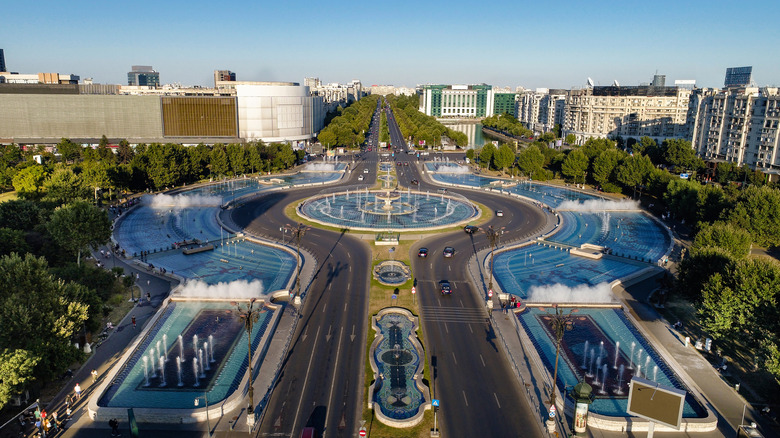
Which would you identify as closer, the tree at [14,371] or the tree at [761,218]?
the tree at [14,371]

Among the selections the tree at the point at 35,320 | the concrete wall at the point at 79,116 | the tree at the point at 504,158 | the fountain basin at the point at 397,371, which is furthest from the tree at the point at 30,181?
the tree at the point at 504,158

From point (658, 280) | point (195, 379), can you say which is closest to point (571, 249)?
point (658, 280)

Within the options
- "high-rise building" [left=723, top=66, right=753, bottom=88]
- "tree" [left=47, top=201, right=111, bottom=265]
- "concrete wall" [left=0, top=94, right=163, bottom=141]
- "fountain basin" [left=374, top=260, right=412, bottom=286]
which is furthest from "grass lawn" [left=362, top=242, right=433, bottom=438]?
"high-rise building" [left=723, top=66, right=753, bottom=88]

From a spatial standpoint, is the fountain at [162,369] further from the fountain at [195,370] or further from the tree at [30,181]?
the tree at [30,181]

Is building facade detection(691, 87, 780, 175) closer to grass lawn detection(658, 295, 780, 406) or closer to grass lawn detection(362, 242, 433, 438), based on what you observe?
grass lawn detection(658, 295, 780, 406)

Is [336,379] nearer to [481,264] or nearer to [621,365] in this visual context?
[621,365]

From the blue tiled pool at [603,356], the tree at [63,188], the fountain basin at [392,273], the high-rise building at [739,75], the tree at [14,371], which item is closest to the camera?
the tree at [14,371]

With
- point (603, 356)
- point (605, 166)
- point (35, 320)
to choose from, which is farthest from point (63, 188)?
point (605, 166)
